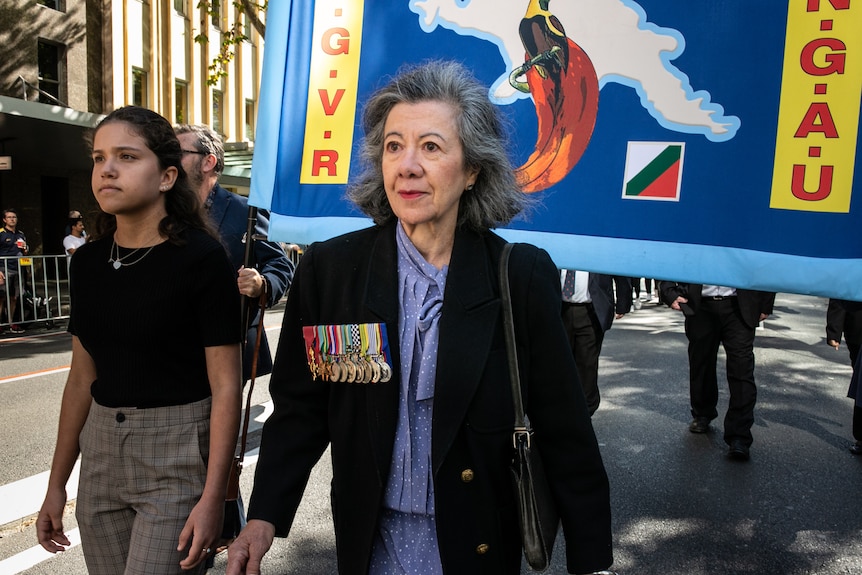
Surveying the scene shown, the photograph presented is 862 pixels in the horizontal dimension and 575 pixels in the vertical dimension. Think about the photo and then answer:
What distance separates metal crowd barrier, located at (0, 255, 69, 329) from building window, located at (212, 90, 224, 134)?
13829 millimetres

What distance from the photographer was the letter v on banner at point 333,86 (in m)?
2.95

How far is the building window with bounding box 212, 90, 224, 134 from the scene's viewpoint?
2645 cm

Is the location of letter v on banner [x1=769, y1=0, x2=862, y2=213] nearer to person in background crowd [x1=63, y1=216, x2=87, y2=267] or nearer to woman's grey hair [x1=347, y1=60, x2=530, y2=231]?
woman's grey hair [x1=347, y1=60, x2=530, y2=231]

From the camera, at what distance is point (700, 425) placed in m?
6.33

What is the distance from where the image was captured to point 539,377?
1.81 m

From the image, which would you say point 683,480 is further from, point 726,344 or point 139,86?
point 139,86

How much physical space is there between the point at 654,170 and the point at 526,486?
1.31 meters

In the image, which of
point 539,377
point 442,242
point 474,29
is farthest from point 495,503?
point 474,29

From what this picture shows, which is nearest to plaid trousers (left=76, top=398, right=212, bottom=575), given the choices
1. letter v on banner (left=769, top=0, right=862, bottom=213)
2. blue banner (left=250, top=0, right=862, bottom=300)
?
blue banner (left=250, top=0, right=862, bottom=300)

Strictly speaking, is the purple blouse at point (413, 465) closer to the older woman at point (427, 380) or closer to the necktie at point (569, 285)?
the older woman at point (427, 380)

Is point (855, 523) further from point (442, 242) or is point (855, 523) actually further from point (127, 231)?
point (127, 231)

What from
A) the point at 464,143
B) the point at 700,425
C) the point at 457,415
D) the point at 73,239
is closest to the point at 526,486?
the point at 457,415

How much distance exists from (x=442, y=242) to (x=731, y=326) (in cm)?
477

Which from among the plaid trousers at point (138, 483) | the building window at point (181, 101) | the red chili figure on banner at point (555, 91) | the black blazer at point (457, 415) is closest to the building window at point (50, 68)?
the building window at point (181, 101)
